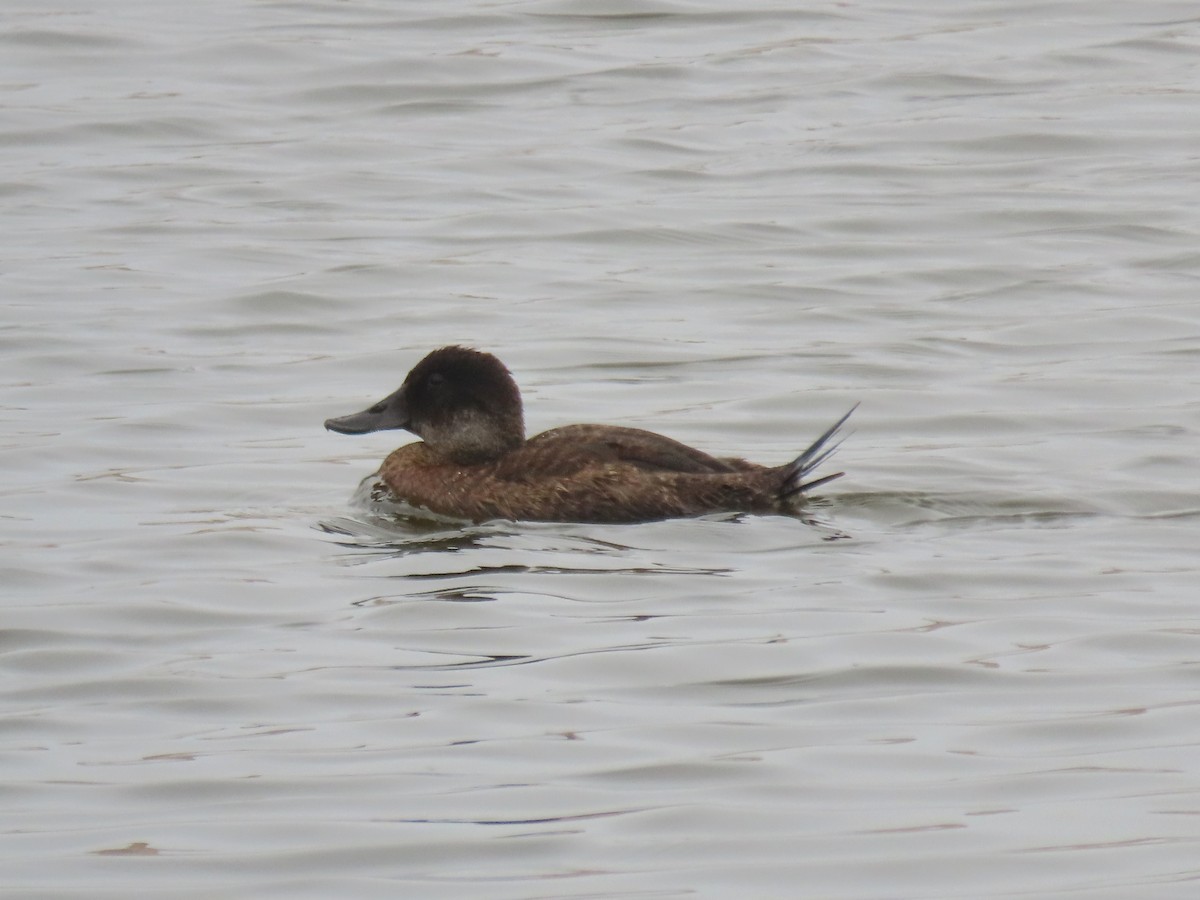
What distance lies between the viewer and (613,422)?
1009 cm

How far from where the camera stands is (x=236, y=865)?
4.99 metres

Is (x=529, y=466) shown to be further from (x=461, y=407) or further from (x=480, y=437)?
(x=461, y=407)

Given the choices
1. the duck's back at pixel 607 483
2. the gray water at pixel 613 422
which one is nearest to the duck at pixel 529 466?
the duck's back at pixel 607 483

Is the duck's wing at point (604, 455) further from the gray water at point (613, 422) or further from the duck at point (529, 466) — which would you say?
the gray water at point (613, 422)

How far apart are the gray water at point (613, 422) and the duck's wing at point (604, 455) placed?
25 cm

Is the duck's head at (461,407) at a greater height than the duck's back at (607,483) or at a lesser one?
greater

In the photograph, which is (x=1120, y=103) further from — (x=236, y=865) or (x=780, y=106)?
(x=236, y=865)

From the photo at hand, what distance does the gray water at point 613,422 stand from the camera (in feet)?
17.4

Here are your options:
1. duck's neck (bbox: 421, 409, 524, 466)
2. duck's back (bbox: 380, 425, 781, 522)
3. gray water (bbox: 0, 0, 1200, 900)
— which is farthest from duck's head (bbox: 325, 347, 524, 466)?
gray water (bbox: 0, 0, 1200, 900)

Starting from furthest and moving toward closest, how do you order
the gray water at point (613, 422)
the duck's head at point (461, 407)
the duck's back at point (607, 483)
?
the duck's head at point (461, 407)
the duck's back at point (607, 483)
the gray water at point (613, 422)

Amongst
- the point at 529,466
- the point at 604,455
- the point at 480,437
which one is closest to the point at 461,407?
the point at 480,437

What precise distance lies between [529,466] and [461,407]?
47 centimetres

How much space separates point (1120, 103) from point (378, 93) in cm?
509

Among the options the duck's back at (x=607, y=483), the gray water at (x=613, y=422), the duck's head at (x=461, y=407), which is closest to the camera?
the gray water at (x=613, y=422)
